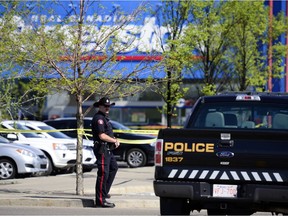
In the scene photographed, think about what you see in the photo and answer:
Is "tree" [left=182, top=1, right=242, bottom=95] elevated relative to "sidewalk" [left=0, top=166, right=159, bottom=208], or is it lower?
elevated

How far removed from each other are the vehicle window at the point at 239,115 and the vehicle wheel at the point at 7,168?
880 centimetres

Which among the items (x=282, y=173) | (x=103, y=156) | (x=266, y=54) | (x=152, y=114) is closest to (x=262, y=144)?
(x=282, y=173)

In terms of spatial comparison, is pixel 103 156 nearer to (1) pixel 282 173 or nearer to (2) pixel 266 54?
(1) pixel 282 173

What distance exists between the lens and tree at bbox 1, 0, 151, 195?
13.4m

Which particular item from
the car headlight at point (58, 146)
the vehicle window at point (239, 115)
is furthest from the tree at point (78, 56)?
the car headlight at point (58, 146)

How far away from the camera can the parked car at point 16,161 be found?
1761cm

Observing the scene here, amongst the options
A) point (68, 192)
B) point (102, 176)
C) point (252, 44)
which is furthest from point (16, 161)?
point (252, 44)

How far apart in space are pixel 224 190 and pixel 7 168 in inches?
398

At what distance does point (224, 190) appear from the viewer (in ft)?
28.5

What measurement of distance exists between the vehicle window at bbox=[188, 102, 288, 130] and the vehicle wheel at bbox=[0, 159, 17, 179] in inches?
347

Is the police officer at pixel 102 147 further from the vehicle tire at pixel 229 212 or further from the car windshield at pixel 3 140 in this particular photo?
the car windshield at pixel 3 140

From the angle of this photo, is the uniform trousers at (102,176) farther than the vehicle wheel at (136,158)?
No

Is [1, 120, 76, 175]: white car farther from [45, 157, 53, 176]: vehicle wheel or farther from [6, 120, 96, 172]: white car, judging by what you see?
[6, 120, 96, 172]: white car

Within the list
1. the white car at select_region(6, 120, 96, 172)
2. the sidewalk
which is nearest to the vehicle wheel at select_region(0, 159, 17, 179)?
the sidewalk
